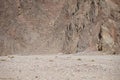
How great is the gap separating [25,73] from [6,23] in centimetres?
2066

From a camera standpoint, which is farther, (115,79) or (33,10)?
(33,10)

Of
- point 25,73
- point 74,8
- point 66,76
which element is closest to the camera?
point 66,76

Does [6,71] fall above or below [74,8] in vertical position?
below

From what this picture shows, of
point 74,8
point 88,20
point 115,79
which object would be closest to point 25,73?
point 115,79

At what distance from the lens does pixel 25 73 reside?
16.0m

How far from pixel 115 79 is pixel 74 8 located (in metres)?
22.2

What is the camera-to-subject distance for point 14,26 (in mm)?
35594

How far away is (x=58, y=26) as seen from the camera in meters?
35.6

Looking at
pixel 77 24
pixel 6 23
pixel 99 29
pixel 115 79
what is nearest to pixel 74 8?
pixel 77 24

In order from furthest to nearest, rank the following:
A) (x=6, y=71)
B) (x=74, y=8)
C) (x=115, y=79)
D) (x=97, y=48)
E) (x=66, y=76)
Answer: (x=74, y=8) < (x=97, y=48) < (x=6, y=71) < (x=66, y=76) < (x=115, y=79)

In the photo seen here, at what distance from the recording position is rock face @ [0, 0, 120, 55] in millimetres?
30369

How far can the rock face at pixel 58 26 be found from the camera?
99.6 ft

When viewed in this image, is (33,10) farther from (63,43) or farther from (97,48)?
(97,48)

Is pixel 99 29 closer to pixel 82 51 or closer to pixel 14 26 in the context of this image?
pixel 82 51
